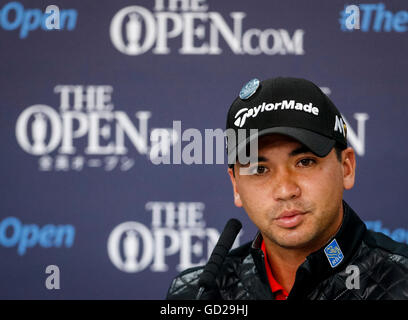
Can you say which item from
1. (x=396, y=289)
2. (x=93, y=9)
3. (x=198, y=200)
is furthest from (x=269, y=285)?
(x=93, y=9)

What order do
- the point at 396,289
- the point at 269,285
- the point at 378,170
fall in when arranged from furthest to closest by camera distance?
1. the point at 378,170
2. the point at 269,285
3. the point at 396,289

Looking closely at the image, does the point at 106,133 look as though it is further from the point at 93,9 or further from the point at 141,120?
the point at 93,9

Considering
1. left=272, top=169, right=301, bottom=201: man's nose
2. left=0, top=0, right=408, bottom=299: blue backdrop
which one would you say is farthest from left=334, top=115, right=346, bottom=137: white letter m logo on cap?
left=0, top=0, right=408, bottom=299: blue backdrop

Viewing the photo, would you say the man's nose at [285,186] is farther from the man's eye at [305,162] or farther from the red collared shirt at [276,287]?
the red collared shirt at [276,287]

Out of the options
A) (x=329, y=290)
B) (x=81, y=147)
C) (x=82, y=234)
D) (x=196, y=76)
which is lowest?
(x=329, y=290)

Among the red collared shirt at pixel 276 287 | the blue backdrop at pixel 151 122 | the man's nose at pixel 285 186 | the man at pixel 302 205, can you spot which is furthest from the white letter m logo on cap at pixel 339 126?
the blue backdrop at pixel 151 122

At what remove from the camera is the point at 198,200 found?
2115mm

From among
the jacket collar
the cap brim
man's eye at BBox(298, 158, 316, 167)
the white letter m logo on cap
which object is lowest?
the jacket collar

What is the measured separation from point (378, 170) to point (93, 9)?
135cm

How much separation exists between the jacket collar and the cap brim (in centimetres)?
16

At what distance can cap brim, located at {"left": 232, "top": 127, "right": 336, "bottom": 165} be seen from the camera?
36.2 inches

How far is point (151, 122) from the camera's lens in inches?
83.9

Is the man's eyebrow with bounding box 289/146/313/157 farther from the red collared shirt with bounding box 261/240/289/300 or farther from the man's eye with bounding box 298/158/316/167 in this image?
the red collared shirt with bounding box 261/240/289/300

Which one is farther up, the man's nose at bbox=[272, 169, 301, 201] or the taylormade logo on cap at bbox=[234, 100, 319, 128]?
the taylormade logo on cap at bbox=[234, 100, 319, 128]
